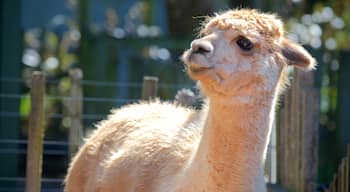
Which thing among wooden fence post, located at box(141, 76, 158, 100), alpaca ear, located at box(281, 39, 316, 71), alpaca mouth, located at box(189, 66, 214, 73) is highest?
alpaca ear, located at box(281, 39, 316, 71)

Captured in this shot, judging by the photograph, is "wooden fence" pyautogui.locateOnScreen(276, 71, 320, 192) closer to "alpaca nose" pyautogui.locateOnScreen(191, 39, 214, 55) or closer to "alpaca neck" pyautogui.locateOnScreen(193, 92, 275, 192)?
"alpaca neck" pyautogui.locateOnScreen(193, 92, 275, 192)

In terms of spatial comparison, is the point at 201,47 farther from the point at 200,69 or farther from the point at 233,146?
the point at 233,146

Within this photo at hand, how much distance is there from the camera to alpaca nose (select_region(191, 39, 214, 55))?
529 centimetres

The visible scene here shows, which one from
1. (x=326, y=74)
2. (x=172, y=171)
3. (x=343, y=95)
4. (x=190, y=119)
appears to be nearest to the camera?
(x=172, y=171)

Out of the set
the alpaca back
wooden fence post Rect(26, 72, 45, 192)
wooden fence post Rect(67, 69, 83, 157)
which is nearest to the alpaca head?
the alpaca back

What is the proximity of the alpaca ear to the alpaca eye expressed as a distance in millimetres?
355

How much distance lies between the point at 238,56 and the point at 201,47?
289mm

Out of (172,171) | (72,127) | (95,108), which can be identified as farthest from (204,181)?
(95,108)

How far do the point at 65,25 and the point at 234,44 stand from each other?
41.8ft

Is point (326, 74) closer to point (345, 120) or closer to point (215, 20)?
point (345, 120)

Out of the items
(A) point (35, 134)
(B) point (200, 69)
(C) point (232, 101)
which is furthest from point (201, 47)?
(A) point (35, 134)

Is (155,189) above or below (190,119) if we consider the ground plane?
below

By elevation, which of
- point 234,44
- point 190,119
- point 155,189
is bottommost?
point 155,189

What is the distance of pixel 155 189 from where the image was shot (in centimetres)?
605
